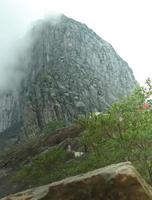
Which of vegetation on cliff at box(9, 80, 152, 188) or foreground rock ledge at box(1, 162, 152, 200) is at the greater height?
vegetation on cliff at box(9, 80, 152, 188)

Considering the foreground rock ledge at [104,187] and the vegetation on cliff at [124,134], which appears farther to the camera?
the vegetation on cliff at [124,134]

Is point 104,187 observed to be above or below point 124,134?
below

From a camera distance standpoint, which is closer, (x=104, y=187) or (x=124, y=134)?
(x=104, y=187)

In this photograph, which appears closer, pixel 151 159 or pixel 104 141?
pixel 151 159

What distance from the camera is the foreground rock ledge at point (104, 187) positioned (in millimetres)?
27031

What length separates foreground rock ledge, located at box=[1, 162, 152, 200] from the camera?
2703 cm

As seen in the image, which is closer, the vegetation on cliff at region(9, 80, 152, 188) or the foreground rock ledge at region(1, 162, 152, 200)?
the foreground rock ledge at region(1, 162, 152, 200)

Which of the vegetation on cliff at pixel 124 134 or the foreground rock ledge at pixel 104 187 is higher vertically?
the vegetation on cliff at pixel 124 134

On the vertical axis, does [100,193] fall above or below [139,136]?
below

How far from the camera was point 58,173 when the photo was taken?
74625mm

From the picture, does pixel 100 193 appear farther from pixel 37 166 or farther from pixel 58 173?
pixel 37 166

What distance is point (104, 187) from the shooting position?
27.6 m

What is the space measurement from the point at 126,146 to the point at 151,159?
4590 millimetres

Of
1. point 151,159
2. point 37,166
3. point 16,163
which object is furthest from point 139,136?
point 16,163
